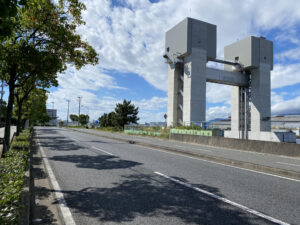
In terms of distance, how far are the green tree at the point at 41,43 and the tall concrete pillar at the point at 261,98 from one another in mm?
45084

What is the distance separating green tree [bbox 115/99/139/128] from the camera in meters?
61.5

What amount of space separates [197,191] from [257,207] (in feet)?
4.65

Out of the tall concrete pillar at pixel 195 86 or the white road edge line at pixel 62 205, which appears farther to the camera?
the tall concrete pillar at pixel 195 86

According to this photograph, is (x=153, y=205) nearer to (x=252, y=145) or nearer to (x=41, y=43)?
(x=41, y=43)

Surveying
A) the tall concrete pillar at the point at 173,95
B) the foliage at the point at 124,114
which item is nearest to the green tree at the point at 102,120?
the foliage at the point at 124,114

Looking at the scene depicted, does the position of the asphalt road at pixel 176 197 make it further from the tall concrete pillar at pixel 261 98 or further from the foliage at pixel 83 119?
the foliage at pixel 83 119

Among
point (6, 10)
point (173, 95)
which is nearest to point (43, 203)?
point (6, 10)

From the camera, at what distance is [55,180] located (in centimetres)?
601

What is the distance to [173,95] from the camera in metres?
44.2

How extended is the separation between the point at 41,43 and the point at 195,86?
33.5m

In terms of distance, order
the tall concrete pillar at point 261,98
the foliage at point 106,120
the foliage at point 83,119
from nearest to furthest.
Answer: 1. the tall concrete pillar at point 261,98
2. the foliage at point 106,120
3. the foliage at point 83,119

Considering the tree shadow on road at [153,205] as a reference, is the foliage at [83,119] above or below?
above

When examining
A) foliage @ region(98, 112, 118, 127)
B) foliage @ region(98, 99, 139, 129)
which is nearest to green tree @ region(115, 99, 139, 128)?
foliage @ region(98, 99, 139, 129)

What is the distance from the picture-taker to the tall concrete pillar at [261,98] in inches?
1773
